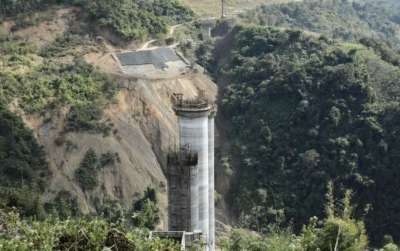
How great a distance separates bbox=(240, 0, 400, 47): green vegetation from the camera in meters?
81.2

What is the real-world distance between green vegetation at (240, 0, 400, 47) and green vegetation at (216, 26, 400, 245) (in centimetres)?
2108

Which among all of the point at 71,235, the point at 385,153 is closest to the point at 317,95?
the point at 385,153

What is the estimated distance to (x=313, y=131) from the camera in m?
46.9

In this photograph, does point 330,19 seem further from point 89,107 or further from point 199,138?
point 199,138

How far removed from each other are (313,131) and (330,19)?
47.4 m

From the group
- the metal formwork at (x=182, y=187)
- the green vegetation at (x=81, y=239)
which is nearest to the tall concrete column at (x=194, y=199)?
the metal formwork at (x=182, y=187)

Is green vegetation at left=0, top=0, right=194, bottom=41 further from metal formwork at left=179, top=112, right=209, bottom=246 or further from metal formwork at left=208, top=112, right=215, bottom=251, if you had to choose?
metal formwork at left=179, top=112, right=209, bottom=246

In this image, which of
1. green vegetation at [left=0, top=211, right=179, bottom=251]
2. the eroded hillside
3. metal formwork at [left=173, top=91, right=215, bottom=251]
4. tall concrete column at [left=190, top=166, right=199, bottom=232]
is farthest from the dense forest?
green vegetation at [left=0, top=211, right=179, bottom=251]

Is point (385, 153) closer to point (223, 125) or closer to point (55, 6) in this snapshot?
point (223, 125)

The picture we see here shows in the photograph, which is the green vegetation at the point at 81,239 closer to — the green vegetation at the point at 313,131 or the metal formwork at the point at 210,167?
the metal formwork at the point at 210,167

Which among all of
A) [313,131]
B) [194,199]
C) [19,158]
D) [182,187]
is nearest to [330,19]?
[313,131]

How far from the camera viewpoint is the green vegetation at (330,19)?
81.2m

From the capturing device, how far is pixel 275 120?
50.5m

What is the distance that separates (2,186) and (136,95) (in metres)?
→ 17.3
